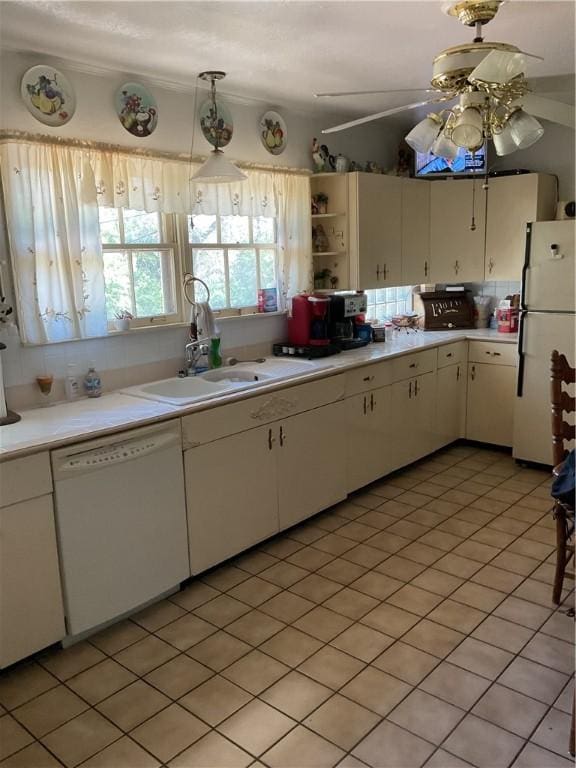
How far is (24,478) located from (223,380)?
1.52 metres

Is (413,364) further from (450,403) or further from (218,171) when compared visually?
(218,171)

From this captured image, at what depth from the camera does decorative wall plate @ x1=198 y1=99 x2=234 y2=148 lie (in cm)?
356

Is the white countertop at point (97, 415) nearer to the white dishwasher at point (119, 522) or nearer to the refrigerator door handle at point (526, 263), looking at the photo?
the white dishwasher at point (119, 522)

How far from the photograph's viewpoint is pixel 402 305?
5.50m

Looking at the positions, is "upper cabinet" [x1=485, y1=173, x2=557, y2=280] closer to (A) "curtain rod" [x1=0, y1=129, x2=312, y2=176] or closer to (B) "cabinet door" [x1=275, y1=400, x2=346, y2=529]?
(A) "curtain rod" [x1=0, y1=129, x2=312, y2=176]

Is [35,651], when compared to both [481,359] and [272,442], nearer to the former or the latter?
[272,442]

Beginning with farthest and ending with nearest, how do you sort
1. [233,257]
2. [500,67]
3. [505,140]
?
[233,257]
[505,140]
[500,67]

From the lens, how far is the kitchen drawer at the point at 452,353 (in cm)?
460

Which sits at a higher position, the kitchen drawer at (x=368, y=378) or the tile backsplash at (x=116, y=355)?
the tile backsplash at (x=116, y=355)

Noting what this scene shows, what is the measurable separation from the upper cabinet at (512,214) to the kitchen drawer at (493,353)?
22.6 inches

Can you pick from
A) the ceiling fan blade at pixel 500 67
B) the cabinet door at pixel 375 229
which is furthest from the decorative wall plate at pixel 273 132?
the ceiling fan blade at pixel 500 67

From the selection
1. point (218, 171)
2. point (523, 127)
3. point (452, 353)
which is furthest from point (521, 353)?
point (218, 171)

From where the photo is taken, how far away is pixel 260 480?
327 cm

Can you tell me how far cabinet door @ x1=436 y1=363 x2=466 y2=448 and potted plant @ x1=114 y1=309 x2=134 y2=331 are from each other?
7.75ft
